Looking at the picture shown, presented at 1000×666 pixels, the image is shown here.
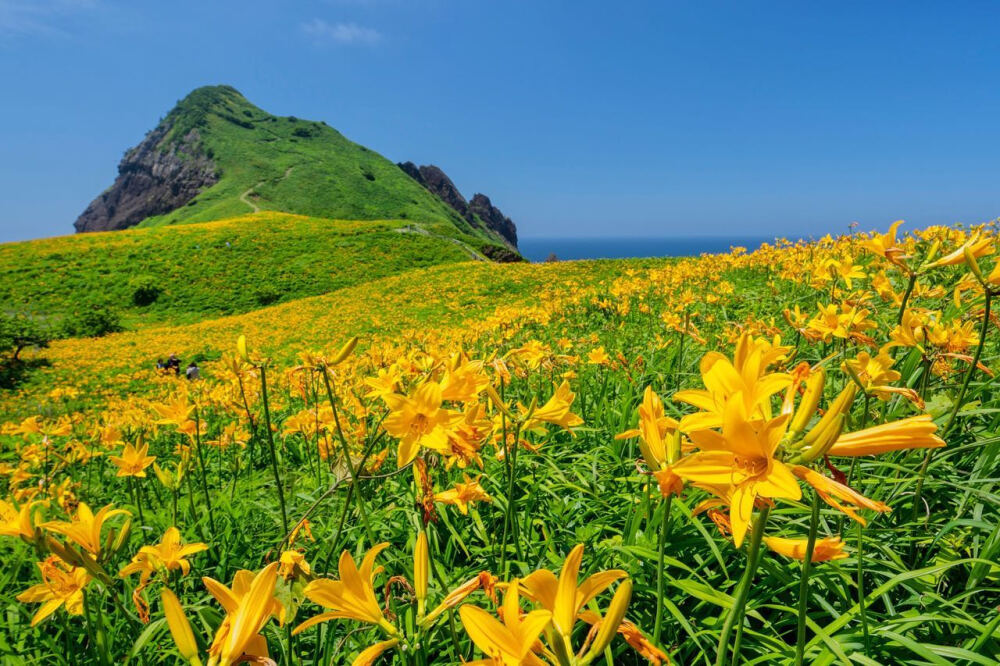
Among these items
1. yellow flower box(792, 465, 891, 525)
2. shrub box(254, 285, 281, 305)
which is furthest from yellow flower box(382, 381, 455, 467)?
shrub box(254, 285, 281, 305)

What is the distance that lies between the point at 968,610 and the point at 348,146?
→ 284 feet

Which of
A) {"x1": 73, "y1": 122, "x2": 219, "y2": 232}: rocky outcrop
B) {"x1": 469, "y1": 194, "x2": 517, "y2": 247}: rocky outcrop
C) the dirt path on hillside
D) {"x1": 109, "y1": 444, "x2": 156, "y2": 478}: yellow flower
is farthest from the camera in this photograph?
{"x1": 469, "y1": 194, "x2": 517, "y2": 247}: rocky outcrop

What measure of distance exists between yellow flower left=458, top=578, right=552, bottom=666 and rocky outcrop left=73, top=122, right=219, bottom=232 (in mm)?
78780

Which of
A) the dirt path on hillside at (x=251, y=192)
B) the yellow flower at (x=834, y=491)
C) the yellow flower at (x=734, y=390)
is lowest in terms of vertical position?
the yellow flower at (x=834, y=491)

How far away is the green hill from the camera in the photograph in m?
54.6

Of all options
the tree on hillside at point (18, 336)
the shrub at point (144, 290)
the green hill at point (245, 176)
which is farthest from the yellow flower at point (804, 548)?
the green hill at point (245, 176)

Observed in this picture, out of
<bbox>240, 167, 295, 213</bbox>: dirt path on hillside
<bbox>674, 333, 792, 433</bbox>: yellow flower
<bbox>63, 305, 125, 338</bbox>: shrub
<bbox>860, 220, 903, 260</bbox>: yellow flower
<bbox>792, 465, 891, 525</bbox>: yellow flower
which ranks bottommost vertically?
<bbox>792, 465, 891, 525</bbox>: yellow flower

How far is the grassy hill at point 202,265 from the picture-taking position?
61.1 feet

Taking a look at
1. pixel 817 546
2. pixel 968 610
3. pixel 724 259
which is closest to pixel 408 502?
pixel 817 546

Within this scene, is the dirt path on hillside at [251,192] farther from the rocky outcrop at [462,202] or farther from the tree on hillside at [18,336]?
the tree on hillside at [18,336]

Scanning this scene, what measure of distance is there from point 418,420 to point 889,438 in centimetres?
82

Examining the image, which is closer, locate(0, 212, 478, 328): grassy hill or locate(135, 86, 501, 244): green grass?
locate(0, 212, 478, 328): grassy hill

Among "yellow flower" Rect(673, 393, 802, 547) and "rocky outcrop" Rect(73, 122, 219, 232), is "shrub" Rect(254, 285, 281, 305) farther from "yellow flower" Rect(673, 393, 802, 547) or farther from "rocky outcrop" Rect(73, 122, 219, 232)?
"rocky outcrop" Rect(73, 122, 219, 232)

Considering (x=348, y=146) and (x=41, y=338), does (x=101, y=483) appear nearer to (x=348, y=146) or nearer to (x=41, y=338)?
(x=41, y=338)
